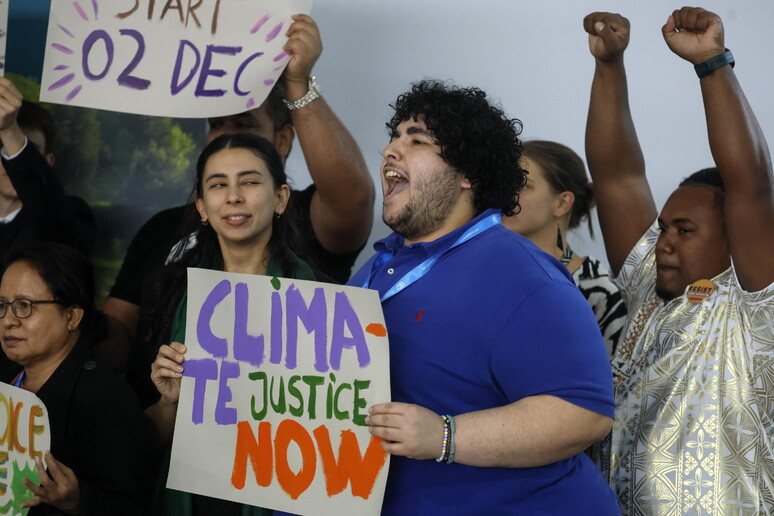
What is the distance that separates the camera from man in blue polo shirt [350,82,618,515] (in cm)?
148

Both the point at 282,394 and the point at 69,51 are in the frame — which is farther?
the point at 69,51

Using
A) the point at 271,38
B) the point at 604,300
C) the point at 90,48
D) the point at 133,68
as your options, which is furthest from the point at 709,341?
the point at 90,48

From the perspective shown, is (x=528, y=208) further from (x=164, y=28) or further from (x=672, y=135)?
(x=164, y=28)

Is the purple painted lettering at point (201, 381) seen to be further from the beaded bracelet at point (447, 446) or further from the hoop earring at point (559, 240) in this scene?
the hoop earring at point (559, 240)

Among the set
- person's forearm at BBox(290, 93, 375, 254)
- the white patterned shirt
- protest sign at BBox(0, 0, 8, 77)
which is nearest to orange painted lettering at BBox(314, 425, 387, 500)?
the white patterned shirt

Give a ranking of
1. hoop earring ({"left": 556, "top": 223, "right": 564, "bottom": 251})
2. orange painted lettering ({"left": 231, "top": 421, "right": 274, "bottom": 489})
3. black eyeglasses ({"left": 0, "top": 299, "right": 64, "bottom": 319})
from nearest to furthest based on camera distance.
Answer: orange painted lettering ({"left": 231, "top": 421, "right": 274, "bottom": 489})
black eyeglasses ({"left": 0, "top": 299, "right": 64, "bottom": 319})
hoop earring ({"left": 556, "top": 223, "right": 564, "bottom": 251})

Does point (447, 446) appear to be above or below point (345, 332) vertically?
below

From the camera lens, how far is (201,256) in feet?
7.25

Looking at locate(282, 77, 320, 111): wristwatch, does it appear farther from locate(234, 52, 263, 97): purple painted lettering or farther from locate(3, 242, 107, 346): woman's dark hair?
locate(3, 242, 107, 346): woman's dark hair

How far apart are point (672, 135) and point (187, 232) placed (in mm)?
1599

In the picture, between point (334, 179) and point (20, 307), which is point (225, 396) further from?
point (334, 179)

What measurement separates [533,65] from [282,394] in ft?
5.76

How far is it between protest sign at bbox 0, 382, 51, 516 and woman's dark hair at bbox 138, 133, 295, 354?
1.15ft

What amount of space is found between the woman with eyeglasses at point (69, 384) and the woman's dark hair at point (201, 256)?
0.13 m
